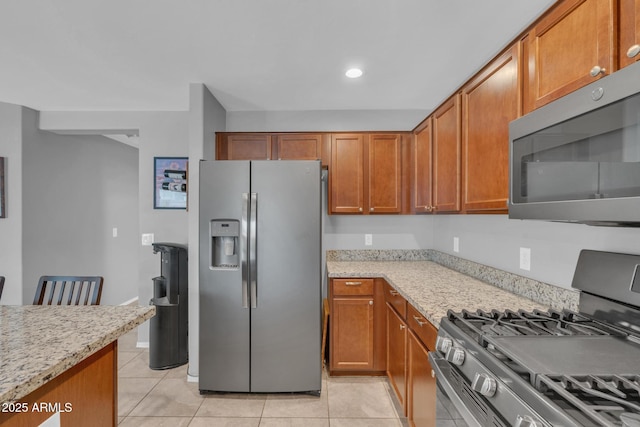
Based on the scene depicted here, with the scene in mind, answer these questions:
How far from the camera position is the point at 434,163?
2336mm

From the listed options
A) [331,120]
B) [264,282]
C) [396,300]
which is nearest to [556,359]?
[396,300]

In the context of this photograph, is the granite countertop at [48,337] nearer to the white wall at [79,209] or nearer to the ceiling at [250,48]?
the ceiling at [250,48]

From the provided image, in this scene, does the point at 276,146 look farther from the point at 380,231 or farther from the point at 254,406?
the point at 254,406

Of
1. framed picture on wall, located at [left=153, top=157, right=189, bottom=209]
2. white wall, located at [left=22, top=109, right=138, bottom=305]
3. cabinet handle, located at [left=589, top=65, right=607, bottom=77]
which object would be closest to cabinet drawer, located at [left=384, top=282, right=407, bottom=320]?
cabinet handle, located at [left=589, top=65, right=607, bottom=77]

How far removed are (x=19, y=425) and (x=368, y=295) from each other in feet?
6.76

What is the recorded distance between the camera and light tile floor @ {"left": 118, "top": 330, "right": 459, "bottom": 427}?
2.00 metres

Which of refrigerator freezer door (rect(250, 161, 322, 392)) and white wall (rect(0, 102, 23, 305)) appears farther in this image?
white wall (rect(0, 102, 23, 305))

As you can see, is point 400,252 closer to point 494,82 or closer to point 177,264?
point 494,82

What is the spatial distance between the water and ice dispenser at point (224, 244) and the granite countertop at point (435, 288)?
80 cm

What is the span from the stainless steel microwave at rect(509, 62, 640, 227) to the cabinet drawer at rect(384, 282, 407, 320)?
38.6 inches

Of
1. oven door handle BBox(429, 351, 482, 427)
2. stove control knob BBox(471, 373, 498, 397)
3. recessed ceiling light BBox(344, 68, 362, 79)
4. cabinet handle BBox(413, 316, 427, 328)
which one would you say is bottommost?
oven door handle BBox(429, 351, 482, 427)

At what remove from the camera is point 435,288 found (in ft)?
6.22

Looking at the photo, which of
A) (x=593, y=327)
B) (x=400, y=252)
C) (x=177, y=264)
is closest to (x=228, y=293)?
(x=177, y=264)

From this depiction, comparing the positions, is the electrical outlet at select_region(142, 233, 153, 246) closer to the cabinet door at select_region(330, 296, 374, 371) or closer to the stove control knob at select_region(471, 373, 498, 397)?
the cabinet door at select_region(330, 296, 374, 371)
